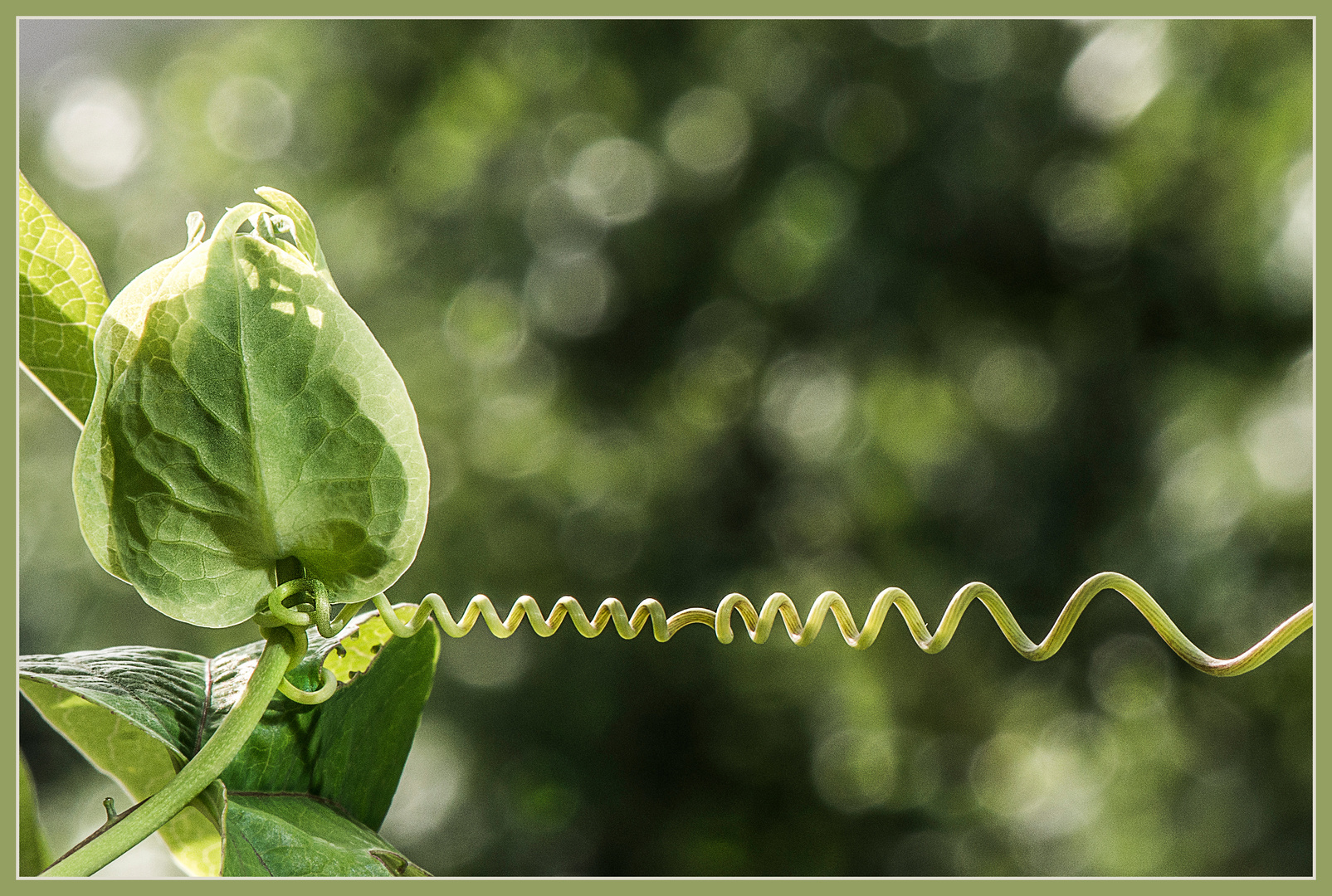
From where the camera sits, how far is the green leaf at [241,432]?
0.40ft

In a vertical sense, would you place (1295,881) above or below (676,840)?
above

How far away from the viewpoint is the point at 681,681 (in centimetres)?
125

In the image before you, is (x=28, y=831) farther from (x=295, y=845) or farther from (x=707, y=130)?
(x=707, y=130)

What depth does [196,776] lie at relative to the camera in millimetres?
129

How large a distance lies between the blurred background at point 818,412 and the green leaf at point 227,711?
101cm

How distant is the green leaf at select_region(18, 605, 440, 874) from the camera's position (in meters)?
0.15

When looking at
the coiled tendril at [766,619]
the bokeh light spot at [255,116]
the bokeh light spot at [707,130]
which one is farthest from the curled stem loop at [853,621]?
the bokeh light spot at [255,116]

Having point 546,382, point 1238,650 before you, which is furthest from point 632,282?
point 1238,650

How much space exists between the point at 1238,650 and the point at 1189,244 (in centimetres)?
55

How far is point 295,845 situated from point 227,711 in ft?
0.08

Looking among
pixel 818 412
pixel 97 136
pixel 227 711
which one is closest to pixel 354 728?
pixel 227 711

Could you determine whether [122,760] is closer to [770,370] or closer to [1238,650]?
[770,370]

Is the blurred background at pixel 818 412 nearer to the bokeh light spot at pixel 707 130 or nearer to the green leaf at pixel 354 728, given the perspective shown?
the bokeh light spot at pixel 707 130

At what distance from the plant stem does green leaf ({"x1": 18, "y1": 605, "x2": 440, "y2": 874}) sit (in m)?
0.01
